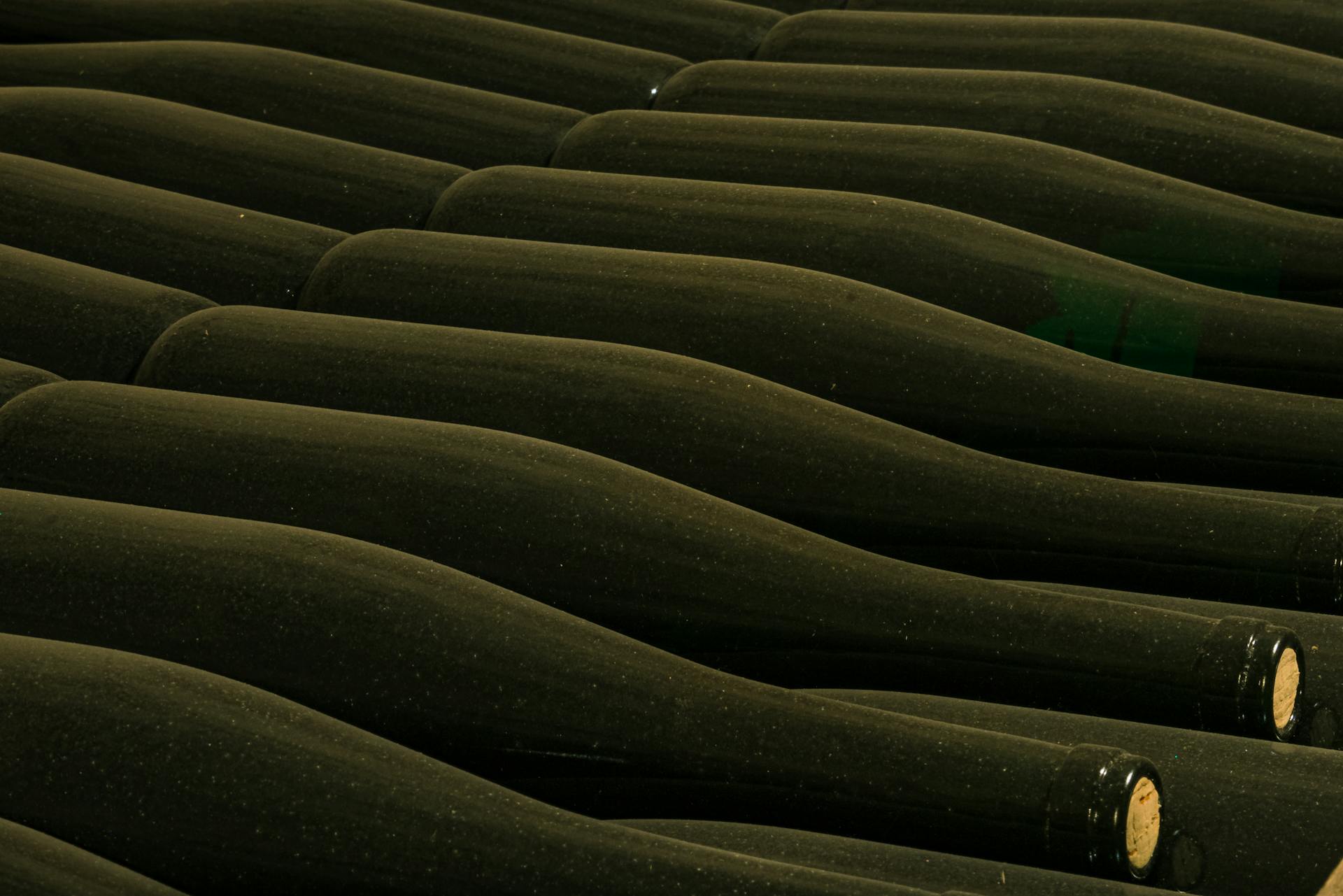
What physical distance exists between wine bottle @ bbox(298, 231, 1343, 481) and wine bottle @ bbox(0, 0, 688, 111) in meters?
0.19

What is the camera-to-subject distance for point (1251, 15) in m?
0.79

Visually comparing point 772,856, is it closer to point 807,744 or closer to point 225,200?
point 807,744

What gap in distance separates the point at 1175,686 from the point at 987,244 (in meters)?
0.22

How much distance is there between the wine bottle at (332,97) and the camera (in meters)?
0.75

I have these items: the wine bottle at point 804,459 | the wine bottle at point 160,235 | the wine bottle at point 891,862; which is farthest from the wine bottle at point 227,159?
the wine bottle at point 891,862

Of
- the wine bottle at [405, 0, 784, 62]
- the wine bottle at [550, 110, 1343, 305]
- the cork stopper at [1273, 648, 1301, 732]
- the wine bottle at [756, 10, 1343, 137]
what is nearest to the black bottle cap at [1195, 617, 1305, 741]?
Answer: the cork stopper at [1273, 648, 1301, 732]

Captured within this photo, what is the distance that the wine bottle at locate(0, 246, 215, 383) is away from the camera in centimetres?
62

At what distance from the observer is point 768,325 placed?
58 centimetres

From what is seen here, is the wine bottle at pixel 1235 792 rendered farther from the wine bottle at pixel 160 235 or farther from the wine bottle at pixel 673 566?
the wine bottle at pixel 160 235

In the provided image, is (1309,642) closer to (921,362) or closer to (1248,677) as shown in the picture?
(1248,677)

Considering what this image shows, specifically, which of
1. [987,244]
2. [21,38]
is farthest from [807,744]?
[21,38]

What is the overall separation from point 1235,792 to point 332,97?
20.1 inches

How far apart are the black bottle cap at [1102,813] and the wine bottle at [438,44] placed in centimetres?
46

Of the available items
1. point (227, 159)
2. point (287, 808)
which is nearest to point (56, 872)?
point (287, 808)
